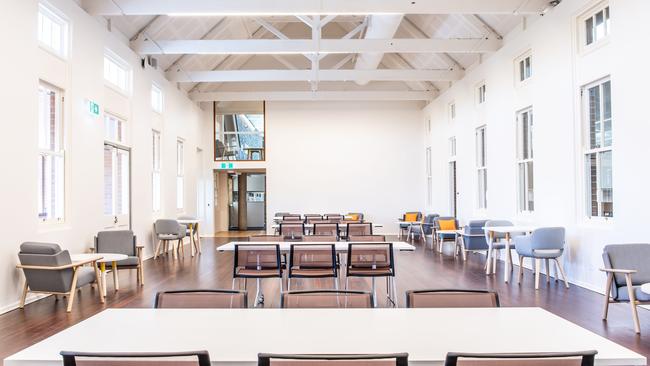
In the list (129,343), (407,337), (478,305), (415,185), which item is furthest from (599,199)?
(415,185)

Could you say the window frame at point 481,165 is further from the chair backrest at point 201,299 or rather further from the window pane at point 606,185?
the chair backrest at point 201,299

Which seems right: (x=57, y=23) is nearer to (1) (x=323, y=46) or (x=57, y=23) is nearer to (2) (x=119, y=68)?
(2) (x=119, y=68)

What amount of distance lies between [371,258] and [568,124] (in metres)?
3.83

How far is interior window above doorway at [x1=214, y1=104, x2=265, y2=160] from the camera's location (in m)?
15.4

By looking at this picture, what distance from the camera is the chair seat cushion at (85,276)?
18.5ft

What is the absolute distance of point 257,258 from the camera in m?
5.09

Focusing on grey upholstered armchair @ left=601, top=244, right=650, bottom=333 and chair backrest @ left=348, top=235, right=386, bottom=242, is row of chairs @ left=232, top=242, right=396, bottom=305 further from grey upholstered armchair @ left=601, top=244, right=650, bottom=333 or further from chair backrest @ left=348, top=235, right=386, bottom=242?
grey upholstered armchair @ left=601, top=244, right=650, bottom=333

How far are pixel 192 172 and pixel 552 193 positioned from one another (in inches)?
386

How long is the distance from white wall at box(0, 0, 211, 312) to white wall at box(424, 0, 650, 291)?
7.12 m

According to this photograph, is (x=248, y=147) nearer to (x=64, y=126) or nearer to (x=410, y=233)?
(x=410, y=233)

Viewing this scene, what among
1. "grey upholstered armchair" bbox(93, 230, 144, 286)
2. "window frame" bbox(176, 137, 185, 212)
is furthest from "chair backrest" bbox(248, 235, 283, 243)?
"window frame" bbox(176, 137, 185, 212)

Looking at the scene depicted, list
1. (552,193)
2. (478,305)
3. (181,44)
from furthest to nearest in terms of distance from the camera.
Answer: (181,44) → (552,193) → (478,305)

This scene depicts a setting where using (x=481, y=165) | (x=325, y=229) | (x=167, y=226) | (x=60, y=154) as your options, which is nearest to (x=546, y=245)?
(x=325, y=229)

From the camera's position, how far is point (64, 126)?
6746 millimetres
